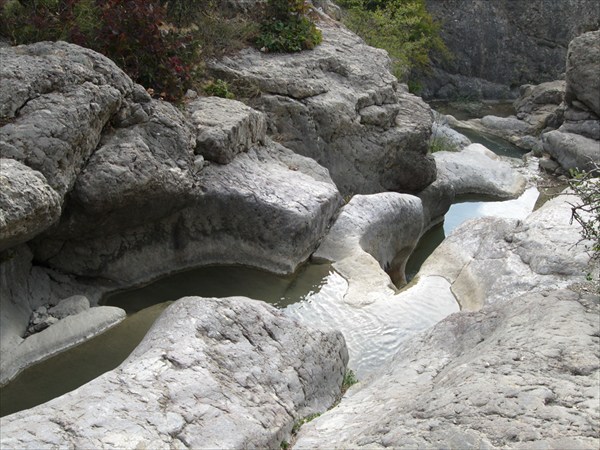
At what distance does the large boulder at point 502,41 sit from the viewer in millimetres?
30750

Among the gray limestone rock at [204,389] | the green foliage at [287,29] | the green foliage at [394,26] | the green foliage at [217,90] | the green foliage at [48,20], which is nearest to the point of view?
the gray limestone rock at [204,389]

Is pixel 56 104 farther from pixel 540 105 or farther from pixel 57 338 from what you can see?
pixel 540 105

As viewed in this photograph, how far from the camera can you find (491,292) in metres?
9.41

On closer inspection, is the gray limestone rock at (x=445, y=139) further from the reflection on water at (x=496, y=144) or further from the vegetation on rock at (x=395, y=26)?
the reflection on water at (x=496, y=144)

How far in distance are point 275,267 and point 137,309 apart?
6.91ft

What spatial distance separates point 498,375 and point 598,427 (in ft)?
2.69

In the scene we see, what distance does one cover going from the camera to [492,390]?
15.1 feet

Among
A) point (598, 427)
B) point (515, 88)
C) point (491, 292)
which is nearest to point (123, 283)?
point (491, 292)

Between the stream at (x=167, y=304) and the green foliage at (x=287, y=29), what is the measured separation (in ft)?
17.8

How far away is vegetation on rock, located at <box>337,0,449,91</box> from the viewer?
21.0m

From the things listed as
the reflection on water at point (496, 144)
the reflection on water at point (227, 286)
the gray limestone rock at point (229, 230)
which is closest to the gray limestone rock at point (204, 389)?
the reflection on water at point (227, 286)

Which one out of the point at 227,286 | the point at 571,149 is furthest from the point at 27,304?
the point at 571,149

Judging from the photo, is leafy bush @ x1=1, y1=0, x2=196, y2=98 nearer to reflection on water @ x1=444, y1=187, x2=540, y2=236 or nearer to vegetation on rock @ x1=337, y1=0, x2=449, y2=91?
reflection on water @ x1=444, y1=187, x2=540, y2=236

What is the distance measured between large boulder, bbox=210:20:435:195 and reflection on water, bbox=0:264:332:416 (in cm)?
344
